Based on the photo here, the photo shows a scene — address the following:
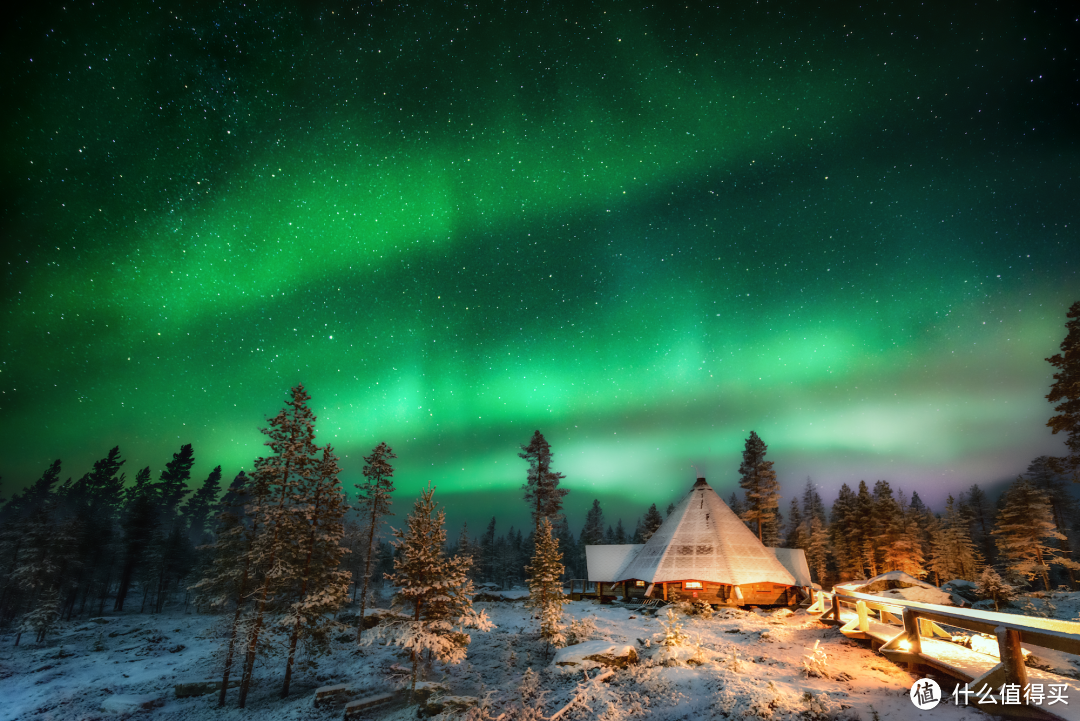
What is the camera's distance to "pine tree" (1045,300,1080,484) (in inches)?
837

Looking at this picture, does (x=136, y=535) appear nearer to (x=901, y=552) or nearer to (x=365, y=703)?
(x=365, y=703)

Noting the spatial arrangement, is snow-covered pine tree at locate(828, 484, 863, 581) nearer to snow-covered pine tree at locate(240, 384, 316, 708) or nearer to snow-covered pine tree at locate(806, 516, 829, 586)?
snow-covered pine tree at locate(806, 516, 829, 586)

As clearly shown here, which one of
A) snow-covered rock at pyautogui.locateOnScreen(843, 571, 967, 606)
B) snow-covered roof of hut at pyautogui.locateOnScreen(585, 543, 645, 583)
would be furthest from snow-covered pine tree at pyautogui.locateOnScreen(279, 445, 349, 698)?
snow-covered rock at pyautogui.locateOnScreen(843, 571, 967, 606)

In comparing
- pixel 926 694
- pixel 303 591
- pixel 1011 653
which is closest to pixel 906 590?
pixel 926 694

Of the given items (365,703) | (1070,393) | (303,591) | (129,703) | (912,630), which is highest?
(1070,393)

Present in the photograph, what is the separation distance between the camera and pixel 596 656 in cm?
1692

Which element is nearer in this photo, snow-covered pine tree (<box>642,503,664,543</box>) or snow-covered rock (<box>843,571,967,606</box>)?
snow-covered rock (<box>843,571,967,606</box>)

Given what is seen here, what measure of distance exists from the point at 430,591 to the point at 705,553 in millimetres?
25904

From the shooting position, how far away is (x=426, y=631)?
17016mm

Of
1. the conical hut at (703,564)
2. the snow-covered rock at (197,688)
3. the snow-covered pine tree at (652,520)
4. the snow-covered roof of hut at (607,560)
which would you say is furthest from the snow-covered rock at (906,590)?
the snow-covered rock at (197,688)

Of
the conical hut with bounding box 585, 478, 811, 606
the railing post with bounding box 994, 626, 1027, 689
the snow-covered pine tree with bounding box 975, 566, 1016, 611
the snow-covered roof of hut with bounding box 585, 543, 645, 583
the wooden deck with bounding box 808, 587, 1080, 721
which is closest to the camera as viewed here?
the wooden deck with bounding box 808, 587, 1080, 721

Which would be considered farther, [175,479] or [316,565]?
[175,479]

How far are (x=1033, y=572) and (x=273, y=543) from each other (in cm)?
6049

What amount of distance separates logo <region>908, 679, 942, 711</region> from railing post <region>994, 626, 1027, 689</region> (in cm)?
183
